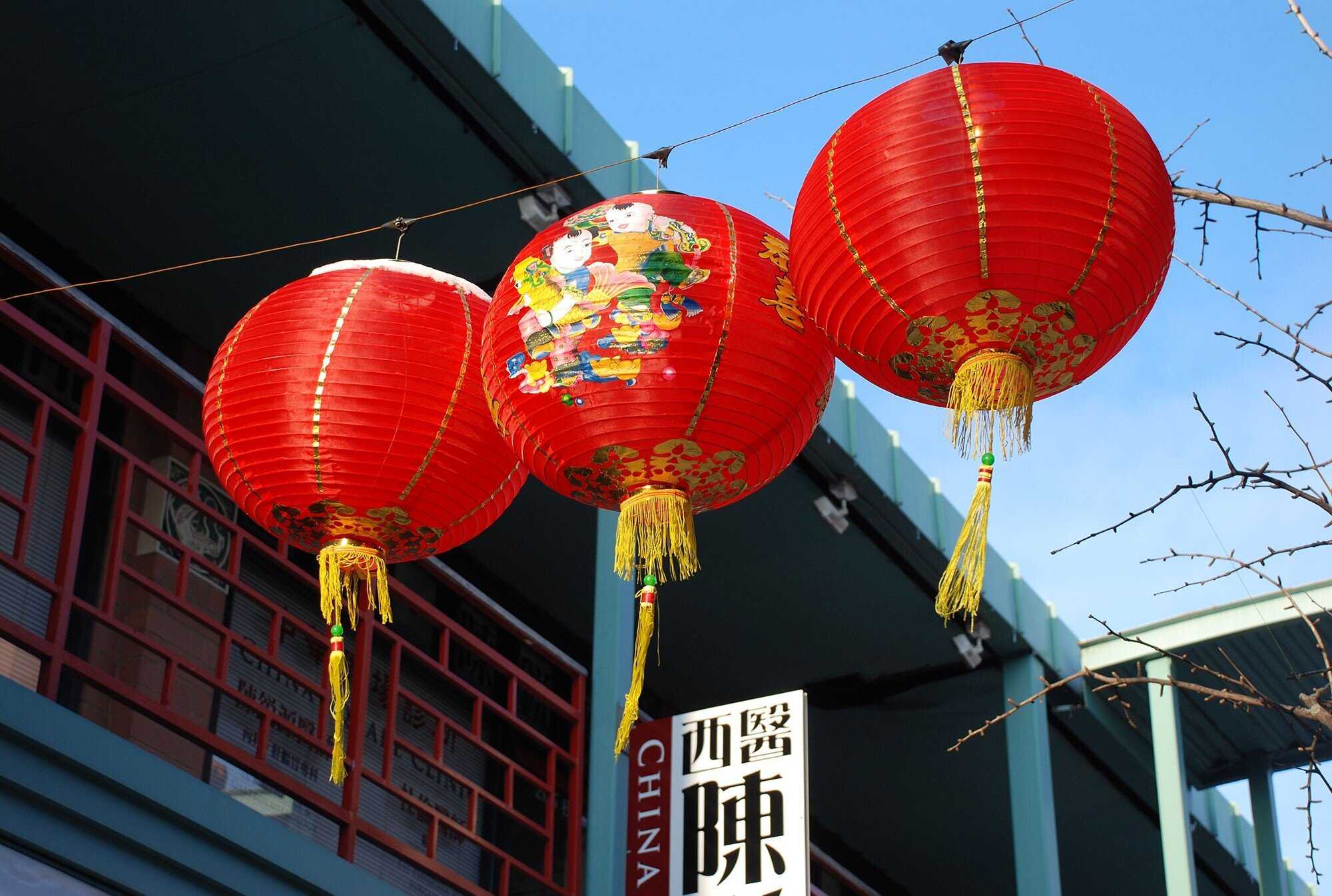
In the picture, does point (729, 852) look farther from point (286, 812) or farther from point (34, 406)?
point (34, 406)

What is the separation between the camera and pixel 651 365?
4195mm

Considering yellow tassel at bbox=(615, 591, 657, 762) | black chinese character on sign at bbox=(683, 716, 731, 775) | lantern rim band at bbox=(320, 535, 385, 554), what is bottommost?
yellow tassel at bbox=(615, 591, 657, 762)

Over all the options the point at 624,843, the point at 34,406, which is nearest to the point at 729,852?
the point at 624,843

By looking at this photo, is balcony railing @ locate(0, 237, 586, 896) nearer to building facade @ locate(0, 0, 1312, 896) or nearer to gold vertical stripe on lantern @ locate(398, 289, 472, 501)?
building facade @ locate(0, 0, 1312, 896)

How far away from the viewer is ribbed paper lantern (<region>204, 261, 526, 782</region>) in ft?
15.8

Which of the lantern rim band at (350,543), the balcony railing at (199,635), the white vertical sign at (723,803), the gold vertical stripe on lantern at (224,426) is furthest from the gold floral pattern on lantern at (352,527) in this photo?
the white vertical sign at (723,803)

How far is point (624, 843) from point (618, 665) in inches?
38.5

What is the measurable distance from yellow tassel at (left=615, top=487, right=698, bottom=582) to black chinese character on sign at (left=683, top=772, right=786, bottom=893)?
486 cm

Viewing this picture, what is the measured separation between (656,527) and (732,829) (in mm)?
5070

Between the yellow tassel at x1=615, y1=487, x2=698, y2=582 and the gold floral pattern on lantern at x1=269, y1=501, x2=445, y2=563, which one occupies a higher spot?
the gold floral pattern on lantern at x1=269, y1=501, x2=445, y2=563

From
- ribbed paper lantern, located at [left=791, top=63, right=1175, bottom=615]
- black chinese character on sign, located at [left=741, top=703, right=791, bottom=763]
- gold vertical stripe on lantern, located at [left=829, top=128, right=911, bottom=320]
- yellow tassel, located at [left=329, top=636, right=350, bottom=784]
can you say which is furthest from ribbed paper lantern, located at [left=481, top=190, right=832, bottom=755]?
black chinese character on sign, located at [left=741, top=703, right=791, bottom=763]

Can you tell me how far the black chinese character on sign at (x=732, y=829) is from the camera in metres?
8.94

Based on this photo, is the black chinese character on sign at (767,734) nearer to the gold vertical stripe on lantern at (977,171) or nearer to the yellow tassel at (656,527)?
the yellow tassel at (656,527)

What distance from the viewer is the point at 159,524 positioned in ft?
30.2
